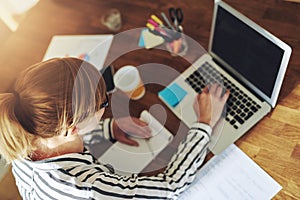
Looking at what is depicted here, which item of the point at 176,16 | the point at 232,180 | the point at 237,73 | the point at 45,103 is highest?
the point at 45,103

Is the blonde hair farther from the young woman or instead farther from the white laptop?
the white laptop

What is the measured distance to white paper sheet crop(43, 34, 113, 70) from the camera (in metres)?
1.44

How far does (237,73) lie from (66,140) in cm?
57

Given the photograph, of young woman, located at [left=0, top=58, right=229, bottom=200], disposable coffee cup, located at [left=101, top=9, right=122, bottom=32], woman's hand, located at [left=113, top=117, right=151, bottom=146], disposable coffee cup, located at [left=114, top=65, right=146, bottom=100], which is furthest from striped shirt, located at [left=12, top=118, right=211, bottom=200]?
disposable coffee cup, located at [left=101, top=9, right=122, bottom=32]

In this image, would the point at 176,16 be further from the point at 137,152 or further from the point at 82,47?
the point at 137,152

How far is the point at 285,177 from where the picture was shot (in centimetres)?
106

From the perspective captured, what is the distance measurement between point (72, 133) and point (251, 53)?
1.83 feet

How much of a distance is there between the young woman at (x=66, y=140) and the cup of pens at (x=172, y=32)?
266 millimetres

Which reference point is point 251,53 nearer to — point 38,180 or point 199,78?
point 199,78

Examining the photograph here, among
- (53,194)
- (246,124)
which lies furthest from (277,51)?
(53,194)

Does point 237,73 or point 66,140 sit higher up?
point 66,140

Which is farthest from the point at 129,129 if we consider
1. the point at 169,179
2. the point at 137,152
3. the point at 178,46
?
the point at 178,46

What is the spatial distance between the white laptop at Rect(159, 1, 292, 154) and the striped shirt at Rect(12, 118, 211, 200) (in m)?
0.08

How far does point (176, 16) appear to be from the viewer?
1384mm
